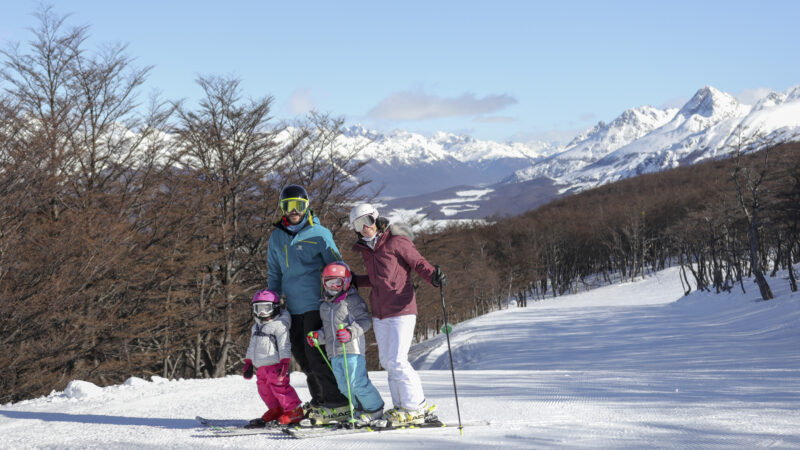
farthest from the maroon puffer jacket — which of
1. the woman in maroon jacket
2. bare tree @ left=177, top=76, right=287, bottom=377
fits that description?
bare tree @ left=177, top=76, right=287, bottom=377

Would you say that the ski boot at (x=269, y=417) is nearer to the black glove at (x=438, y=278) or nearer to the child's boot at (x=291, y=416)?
the child's boot at (x=291, y=416)

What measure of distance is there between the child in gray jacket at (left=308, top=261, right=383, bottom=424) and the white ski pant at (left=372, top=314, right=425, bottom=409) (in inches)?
7.7

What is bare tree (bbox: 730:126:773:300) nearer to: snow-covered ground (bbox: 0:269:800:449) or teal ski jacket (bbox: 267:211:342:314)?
snow-covered ground (bbox: 0:269:800:449)

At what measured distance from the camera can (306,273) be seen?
539 centimetres

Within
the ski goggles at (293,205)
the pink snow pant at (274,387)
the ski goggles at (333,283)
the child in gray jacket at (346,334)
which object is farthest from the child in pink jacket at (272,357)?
the ski goggles at (293,205)

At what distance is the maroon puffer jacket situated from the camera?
5102mm

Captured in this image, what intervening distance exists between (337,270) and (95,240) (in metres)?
9.70

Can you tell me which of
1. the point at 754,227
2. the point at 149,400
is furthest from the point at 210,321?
the point at 754,227

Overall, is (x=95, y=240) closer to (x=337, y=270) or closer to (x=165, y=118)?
(x=165, y=118)

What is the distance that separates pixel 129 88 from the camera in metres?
17.6

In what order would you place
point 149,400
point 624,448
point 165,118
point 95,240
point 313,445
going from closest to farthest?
point 624,448 → point 313,445 → point 149,400 → point 95,240 → point 165,118

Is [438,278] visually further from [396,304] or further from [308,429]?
[308,429]

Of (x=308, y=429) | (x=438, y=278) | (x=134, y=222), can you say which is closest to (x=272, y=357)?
(x=308, y=429)

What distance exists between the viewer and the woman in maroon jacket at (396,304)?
199 inches
